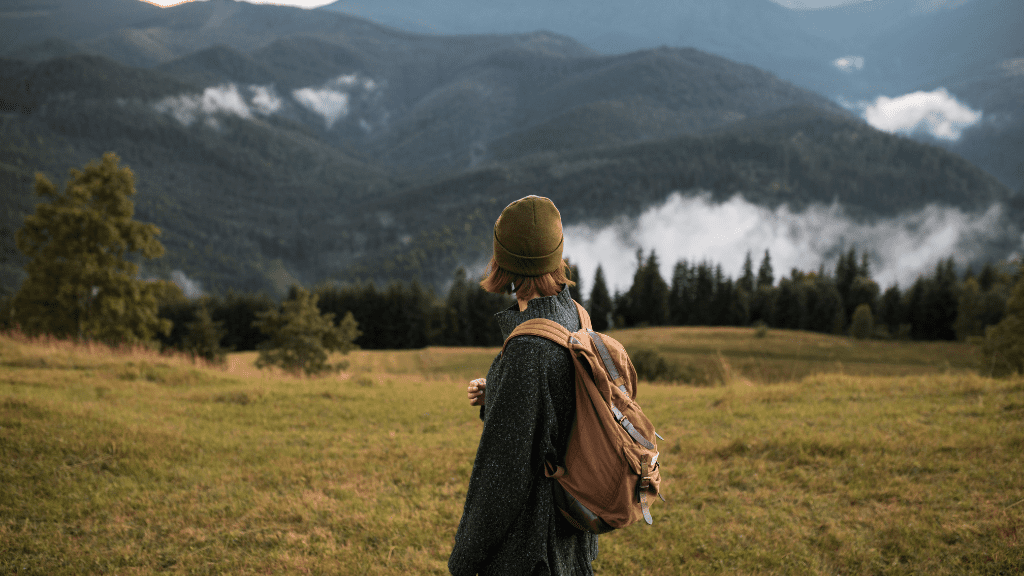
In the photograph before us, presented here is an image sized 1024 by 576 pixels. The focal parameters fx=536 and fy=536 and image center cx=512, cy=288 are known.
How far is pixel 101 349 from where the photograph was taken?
14.8m

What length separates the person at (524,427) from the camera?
2.47 m

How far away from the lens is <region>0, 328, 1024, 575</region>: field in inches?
206

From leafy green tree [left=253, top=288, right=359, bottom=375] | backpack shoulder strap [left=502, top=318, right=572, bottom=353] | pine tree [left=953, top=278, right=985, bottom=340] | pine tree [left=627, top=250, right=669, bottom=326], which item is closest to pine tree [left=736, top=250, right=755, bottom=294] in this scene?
pine tree [left=627, top=250, right=669, bottom=326]

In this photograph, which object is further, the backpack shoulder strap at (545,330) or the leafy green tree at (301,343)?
the leafy green tree at (301,343)

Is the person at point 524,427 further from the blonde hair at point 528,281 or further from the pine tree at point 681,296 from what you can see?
the pine tree at point 681,296

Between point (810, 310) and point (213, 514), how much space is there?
101 m

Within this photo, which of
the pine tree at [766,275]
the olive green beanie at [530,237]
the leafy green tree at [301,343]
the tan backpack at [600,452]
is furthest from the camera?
the pine tree at [766,275]

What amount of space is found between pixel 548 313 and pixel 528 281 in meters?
0.19

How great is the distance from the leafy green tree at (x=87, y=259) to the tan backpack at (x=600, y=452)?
28020mm

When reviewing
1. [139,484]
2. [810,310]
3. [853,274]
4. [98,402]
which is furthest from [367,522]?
[853,274]

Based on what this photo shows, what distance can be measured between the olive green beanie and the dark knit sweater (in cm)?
20

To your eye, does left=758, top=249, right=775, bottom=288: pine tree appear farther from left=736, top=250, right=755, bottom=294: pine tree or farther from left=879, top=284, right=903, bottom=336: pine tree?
left=879, top=284, right=903, bottom=336: pine tree

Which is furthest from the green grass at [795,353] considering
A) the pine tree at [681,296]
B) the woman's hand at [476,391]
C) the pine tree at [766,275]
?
the woman's hand at [476,391]

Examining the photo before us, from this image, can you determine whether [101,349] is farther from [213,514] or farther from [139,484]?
[213,514]
